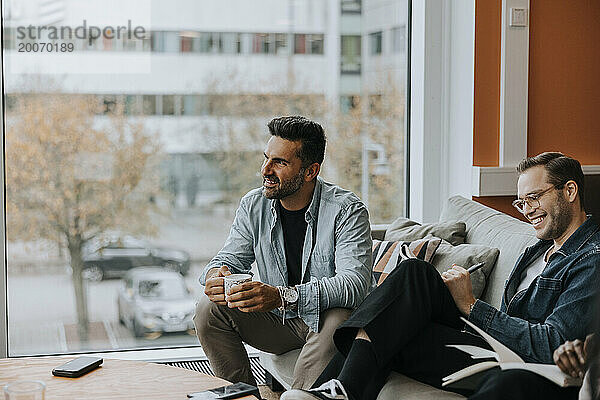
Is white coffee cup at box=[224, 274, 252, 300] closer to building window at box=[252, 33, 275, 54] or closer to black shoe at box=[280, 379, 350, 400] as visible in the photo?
black shoe at box=[280, 379, 350, 400]

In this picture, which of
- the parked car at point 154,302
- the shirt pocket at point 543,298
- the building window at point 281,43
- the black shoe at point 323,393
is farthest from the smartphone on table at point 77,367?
the building window at point 281,43

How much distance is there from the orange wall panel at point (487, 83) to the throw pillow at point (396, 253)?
3.17ft

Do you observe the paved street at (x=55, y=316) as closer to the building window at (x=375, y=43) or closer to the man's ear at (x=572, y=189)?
the building window at (x=375, y=43)

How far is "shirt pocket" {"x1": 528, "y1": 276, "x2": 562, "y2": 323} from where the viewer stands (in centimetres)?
219

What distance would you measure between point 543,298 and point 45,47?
2542 mm

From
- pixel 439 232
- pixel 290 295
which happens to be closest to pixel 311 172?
pixel 290 295

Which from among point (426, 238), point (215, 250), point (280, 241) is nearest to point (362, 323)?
point (280, 241)

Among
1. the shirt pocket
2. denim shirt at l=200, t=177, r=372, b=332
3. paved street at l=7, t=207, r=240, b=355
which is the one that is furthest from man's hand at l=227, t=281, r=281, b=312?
paved street at l=7, t=207, r=240, b=355

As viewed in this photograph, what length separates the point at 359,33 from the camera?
13.0 feet

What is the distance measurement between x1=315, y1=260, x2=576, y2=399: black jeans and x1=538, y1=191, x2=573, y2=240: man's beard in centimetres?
36

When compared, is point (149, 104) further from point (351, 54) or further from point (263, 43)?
point (351, 54)

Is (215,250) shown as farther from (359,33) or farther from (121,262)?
(359,33)

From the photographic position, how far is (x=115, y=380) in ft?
7.03

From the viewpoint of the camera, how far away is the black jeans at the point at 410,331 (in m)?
2.22
